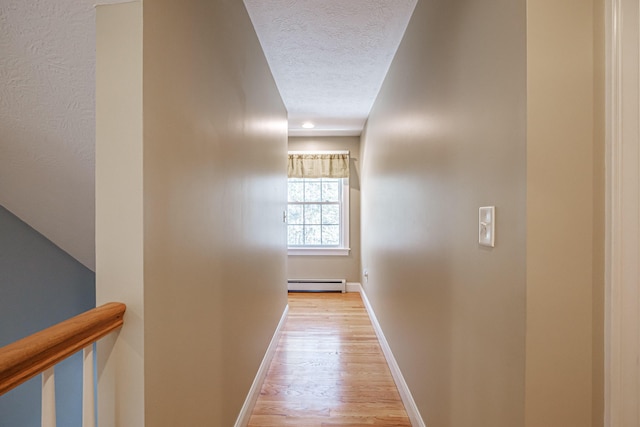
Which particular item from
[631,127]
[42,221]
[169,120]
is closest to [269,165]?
[42,221]

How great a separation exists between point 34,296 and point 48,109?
4.80 feet

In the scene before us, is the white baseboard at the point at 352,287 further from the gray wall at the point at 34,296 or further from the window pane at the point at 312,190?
the gray wall at the point at 34,296

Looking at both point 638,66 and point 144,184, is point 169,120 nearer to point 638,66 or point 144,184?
point 144,184

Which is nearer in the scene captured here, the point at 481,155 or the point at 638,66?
the point at 638,66

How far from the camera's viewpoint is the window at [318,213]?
197 inches

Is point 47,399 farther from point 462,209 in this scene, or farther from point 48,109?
point 462,209

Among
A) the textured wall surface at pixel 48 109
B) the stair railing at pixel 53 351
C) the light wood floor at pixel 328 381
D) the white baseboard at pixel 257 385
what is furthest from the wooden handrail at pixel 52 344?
the light wood floor at pixel 328 381

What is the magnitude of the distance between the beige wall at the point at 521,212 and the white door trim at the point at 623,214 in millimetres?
30

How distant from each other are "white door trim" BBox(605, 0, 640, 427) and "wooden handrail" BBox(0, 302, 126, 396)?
1236 millimetres

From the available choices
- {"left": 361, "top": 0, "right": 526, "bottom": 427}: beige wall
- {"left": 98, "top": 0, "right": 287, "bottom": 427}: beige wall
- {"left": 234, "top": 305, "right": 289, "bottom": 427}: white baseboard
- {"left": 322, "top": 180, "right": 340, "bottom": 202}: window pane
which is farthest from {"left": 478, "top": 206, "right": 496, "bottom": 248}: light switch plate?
{"left": 322, "top": 180, "right": 340, "bottom": 202}: window pane

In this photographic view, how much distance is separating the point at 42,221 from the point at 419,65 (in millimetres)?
2274

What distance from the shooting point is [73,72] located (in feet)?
3.53

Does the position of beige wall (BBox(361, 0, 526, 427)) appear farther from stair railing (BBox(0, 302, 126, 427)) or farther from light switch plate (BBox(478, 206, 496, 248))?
stair railing (BBox(0, 302, 126, 427))

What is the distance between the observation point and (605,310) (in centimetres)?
78
